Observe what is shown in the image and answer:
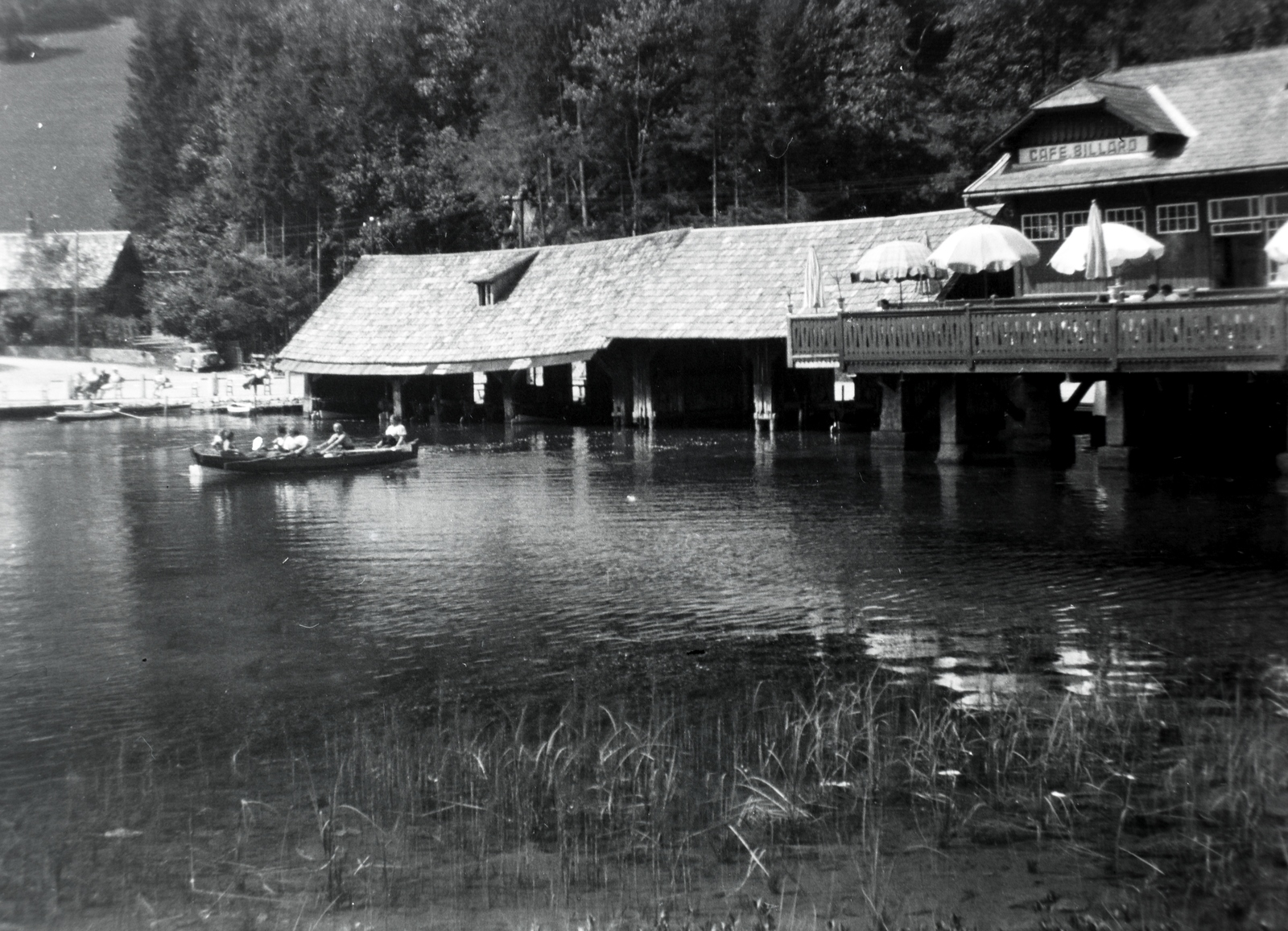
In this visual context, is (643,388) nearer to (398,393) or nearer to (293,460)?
(398,393)

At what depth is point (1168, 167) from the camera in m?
29.8

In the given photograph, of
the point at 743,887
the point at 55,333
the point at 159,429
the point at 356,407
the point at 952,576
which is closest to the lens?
the point at 743,887

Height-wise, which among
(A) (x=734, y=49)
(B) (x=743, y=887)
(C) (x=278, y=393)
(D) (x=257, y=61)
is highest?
(D) (x=257, y=61)

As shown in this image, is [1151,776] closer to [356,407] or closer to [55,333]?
[356,407]

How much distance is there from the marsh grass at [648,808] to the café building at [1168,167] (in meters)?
19.5

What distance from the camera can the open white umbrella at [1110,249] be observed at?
2820 centimetres

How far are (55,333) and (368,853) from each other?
6746cm

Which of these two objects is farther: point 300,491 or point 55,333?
point 55,333

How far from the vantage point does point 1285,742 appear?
11.4 meters

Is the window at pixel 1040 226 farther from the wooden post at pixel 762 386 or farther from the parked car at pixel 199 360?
the parked car at pixel 199 360

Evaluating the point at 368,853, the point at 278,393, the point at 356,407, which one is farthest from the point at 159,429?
the point at 368,853

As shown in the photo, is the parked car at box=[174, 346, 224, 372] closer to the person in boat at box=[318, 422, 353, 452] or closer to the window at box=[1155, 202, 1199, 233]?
the person in boat at box=[318, 422, 353, 452]

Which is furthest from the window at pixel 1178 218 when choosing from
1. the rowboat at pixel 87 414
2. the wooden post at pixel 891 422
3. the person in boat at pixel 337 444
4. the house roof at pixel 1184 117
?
the rowboat at pixel 87 414

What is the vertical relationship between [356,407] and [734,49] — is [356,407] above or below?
below
